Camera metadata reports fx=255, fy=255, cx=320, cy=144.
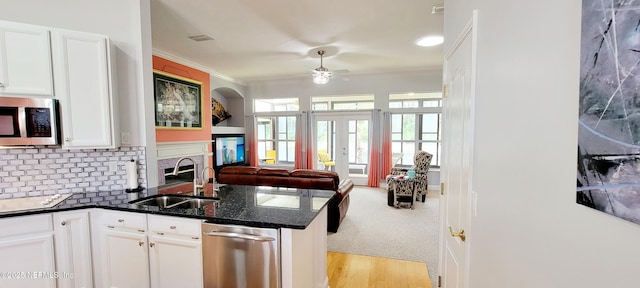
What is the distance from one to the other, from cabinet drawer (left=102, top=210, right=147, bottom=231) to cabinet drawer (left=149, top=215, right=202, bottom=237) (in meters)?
0.09

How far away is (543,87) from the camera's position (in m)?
0.77

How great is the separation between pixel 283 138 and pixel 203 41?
154 inches

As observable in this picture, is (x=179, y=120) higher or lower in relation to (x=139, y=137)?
higher

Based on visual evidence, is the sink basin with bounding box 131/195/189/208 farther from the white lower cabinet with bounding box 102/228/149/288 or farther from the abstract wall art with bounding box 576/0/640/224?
the abstract wall art with bounding box 576/0/640/224

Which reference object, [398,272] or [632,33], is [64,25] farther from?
[398,272]

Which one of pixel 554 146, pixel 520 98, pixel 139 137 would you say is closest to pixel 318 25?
pixel 139 137

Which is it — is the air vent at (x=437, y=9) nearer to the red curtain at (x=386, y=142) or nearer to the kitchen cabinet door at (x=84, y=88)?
the kitchen cabinet door at (x=84, y=88)

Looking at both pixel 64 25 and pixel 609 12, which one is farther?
pixel 64 25

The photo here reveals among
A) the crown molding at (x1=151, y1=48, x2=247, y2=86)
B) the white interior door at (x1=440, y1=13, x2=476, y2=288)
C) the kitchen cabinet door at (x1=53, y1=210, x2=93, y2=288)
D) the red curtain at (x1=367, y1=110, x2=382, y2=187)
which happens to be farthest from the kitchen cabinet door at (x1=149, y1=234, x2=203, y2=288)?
the red curtain at (x1=367, y1=110, x2=382, y2=187)

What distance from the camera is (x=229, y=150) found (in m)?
7.01

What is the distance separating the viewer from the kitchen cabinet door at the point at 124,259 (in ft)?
6.46

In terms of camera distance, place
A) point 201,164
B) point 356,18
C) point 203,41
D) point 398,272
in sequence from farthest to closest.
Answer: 1. point 201,164
2. point 203,41
3. point 356,18
4. point 398,272

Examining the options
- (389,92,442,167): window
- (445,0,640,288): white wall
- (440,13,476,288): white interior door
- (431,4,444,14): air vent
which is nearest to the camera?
(445,0,640,288): white wall

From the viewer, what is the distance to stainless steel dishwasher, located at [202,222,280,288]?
1675mm
